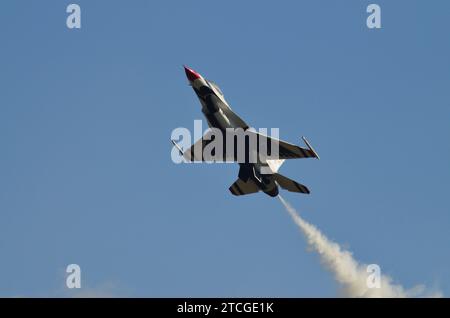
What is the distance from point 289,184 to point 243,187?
12.5ft

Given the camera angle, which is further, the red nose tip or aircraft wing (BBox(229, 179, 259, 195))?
aircraft wing (BBox(229, 179, 259, 195))

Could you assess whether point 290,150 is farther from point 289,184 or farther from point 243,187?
point 243,187

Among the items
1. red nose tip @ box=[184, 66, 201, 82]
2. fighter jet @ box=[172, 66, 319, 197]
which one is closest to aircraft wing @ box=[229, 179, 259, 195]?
fighter jet @ box=[172, 66, 319, 197]

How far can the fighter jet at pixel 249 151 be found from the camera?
70.4m

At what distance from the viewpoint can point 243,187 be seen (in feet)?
242

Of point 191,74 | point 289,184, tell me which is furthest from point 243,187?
point 191,74

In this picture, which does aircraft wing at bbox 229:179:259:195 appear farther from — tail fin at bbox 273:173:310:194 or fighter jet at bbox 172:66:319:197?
tail fin at bbox 273:173:310:194

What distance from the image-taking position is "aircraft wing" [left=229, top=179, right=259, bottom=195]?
240 ft

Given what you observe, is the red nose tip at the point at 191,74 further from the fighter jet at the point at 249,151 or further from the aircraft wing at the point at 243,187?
the aircraft wing at the point at 243,187
